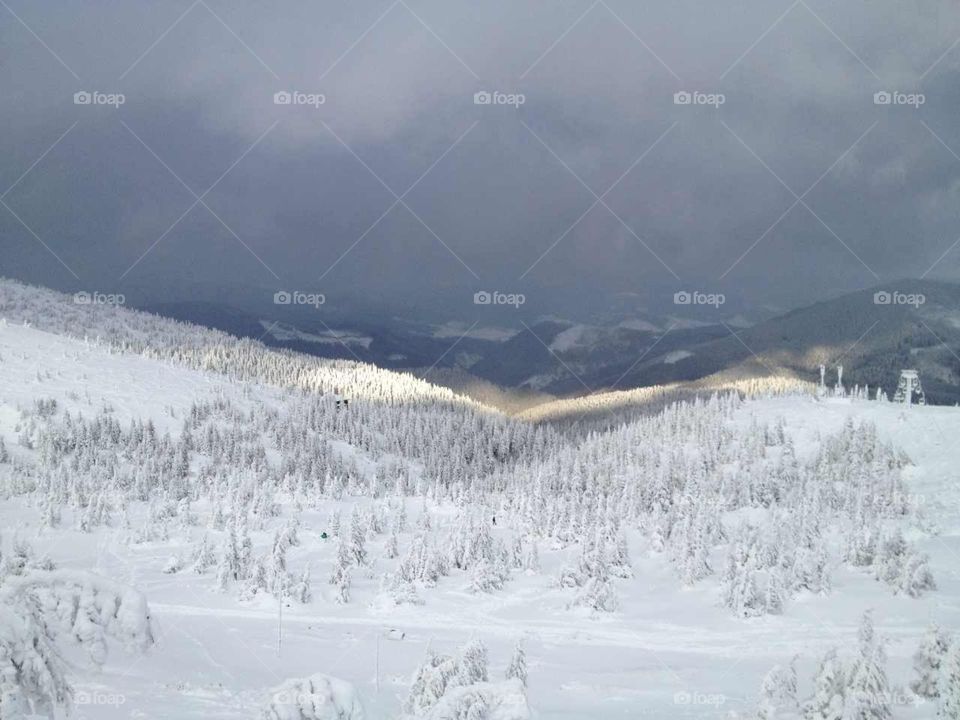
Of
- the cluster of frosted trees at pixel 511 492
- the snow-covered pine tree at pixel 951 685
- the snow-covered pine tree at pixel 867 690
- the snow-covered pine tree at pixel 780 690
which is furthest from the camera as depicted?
the cluster of frosted trees at pixel 511 492

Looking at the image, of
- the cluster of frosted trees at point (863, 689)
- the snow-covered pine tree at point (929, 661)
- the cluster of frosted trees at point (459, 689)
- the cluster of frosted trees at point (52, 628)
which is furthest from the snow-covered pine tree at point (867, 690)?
the cluster of frosted trees at point (52, 628)

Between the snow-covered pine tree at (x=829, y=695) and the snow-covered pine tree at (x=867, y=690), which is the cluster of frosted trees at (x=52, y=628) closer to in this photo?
the snow-covered pine tree at (x=829, y=695)

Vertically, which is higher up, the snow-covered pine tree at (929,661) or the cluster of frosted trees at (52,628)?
the cluster of frosted trees at (52,628)

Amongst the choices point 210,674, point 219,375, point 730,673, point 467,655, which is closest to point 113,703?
point 210,674

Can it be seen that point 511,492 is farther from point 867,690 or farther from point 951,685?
point 867,690

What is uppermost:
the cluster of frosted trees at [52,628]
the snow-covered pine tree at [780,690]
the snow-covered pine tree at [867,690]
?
the cluster of frosted trees at [52,628]

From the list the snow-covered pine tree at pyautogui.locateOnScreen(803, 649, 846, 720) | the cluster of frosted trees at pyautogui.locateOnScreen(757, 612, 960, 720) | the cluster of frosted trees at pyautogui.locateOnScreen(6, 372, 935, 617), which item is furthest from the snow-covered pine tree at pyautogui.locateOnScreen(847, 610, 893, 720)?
the cluster of frosted trees at pyautogui.locateOnScreen(6, 372, 935, 617)

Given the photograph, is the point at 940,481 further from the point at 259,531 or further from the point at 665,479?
the point at 259,531
